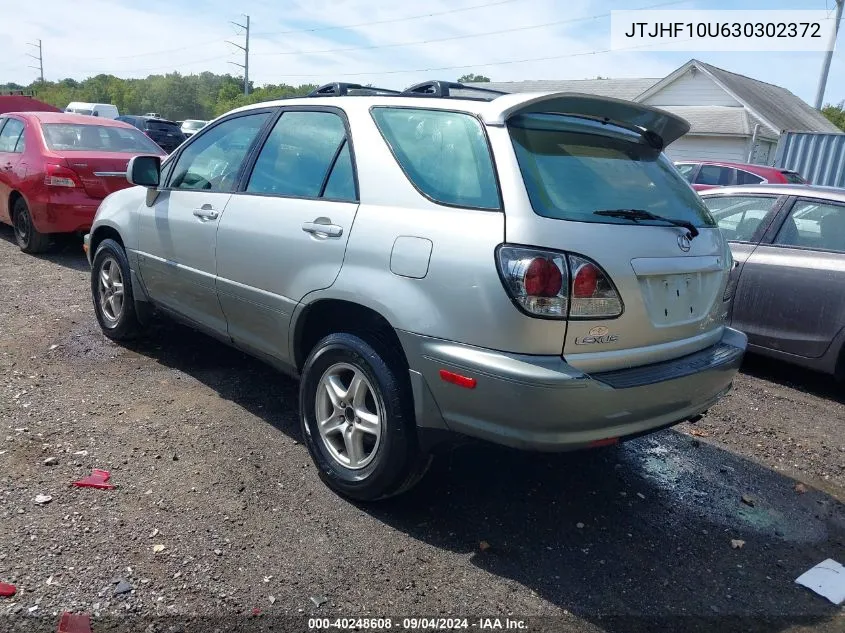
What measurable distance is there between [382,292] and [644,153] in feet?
4.90

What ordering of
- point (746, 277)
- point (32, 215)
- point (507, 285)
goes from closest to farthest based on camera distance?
point (507, 285) < point (746, 277) < point (32, 215)

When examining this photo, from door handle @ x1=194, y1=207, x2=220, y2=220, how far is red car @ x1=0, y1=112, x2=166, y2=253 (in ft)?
13.7

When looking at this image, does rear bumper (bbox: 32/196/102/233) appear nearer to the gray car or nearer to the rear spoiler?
the rear spoiler

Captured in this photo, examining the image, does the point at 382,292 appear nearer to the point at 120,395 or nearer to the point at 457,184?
the point at 457,184

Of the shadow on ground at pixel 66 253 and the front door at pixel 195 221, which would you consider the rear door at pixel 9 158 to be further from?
the front door at pixel 195 221

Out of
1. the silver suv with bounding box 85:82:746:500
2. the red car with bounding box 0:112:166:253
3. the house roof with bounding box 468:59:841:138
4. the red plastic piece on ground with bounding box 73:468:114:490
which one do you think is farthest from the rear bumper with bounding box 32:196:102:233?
the house roof with bounding box 468:59:841:138

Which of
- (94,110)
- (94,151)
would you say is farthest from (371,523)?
(94,110)

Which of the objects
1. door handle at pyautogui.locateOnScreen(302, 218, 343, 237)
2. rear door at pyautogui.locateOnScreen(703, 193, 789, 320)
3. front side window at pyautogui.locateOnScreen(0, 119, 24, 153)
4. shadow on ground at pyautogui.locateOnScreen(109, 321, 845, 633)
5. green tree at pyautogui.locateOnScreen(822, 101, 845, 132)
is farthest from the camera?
green tree at pyautogui.locateOnScreen(822, 101, 845, 132)

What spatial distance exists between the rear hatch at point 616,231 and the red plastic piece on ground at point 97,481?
221 cm

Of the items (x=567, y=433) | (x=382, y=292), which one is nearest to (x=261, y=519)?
(x=382, y=292)

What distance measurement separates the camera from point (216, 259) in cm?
395

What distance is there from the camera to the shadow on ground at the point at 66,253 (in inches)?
312

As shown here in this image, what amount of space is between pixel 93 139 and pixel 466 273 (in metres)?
7.32

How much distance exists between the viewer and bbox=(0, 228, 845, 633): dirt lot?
102 inches
